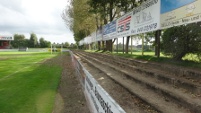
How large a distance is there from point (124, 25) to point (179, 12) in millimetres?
7691

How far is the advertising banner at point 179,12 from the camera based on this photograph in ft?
20.1

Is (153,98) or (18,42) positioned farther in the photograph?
(18,42)

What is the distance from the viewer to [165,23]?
8.05m

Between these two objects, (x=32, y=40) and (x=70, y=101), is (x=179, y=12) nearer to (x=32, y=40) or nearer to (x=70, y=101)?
(x=70, y=101)

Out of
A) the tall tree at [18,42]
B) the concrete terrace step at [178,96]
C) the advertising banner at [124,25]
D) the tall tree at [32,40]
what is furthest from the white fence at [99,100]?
the tall tree at [32,40]

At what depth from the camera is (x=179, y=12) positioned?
7.02 meters

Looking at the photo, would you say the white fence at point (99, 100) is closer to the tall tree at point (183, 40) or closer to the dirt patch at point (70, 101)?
the dirt patch at point (70, 101)

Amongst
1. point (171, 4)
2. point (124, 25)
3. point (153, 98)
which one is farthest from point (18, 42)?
point (153, 98)

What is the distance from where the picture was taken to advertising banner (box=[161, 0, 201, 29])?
6127mm

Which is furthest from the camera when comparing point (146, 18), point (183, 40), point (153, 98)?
point (146, 18)

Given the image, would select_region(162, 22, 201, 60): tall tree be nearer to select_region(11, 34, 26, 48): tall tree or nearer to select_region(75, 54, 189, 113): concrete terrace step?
select_region(75, 54, 189, 113): concrete terrace step

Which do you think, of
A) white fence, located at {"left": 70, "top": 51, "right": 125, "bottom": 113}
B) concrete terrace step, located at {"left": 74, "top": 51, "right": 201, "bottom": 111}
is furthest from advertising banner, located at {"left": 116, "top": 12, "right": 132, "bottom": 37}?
white fence, located at {"left": 70, "top": 51, "right": 125, "bottom": 113}

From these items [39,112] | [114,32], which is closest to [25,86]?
[39,112]

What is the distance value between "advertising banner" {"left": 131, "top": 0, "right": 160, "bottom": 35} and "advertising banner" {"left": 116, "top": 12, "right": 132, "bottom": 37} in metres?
0.90
